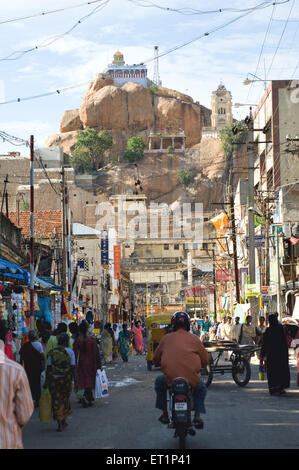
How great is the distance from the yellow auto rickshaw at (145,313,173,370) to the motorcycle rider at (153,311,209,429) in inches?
632

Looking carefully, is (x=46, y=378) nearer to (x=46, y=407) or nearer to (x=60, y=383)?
(x=60, y=383)

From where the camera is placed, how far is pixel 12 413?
20.1ft

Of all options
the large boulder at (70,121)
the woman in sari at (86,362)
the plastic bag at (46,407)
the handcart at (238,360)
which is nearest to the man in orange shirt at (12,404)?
the plastic bag at (46,407)

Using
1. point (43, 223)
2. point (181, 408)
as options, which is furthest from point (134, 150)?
point (181, 408)

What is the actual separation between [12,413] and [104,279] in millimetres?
69338

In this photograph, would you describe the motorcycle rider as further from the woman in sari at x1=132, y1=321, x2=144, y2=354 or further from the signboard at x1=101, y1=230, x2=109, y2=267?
the signboard at x1=101, y1=230, x2=109, y2=267

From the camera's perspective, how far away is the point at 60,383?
12.5 metres

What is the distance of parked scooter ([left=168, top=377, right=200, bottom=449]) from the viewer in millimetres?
9359

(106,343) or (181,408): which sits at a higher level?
(181,408)

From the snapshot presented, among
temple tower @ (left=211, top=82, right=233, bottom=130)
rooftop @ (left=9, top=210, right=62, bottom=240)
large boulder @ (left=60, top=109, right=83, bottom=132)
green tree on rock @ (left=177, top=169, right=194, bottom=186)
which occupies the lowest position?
rooftop @ (left=9, top=210, right=62, bottom=240)

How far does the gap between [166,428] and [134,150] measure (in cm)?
12890

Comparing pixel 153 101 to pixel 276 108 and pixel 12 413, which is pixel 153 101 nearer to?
pixel 276 108

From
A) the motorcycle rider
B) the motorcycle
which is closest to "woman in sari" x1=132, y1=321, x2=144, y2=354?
the motorcycle rider

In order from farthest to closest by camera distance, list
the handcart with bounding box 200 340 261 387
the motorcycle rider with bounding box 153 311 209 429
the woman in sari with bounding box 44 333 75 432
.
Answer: the handcart with bounding box 200 340 261 387, the woman in sari with bounding box 44 333 75 432, the motorcycle rider with bounding box 153 311 209 429
